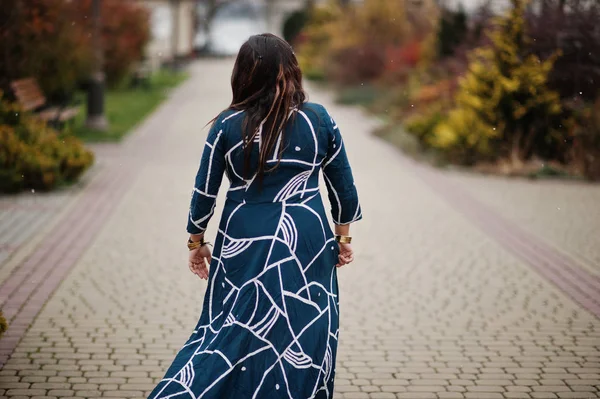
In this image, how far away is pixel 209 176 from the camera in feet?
10.9

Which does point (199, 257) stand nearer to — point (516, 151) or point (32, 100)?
point (516, 151)

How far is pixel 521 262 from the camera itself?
7.45 meters

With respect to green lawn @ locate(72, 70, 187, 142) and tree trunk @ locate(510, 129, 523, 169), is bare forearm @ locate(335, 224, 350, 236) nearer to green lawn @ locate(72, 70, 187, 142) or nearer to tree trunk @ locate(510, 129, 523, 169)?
tree trunk @ locate(510, 129, 523, 169)

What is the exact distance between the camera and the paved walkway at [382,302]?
4.69 meters

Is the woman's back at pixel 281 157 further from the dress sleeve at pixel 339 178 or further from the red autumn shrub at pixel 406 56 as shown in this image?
the red autumn shrub at pixel 406 56

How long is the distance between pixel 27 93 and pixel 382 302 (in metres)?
A: 8.05

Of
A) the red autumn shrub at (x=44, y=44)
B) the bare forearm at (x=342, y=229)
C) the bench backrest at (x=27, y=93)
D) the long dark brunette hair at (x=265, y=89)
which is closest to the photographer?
the long dark brunette hair at (x=265, y=89)

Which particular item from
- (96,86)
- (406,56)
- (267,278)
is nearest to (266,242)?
(267,278)

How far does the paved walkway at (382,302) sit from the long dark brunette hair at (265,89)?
180 cm

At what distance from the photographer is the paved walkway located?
4.69m

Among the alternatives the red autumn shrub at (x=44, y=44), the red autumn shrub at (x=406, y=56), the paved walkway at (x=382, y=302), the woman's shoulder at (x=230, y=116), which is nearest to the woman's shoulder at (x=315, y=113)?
the woman's shoulder at (x=230, y=116)

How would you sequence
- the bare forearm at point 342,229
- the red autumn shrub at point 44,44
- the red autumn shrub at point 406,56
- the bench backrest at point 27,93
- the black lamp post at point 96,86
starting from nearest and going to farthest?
Result: the bare forearm at point 342,229
the red autumn shrub at point 44,44
the bench backrest at point 27,93
the black lamp post at point 96,86
the red autumn shrub at point 406,56

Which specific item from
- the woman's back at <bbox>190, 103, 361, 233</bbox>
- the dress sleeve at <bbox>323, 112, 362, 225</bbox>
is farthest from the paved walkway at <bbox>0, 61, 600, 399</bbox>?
the woman's back at <bbox>190, 103, 361, 233</bbox>

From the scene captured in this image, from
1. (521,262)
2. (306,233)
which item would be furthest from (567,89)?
(306,233)
